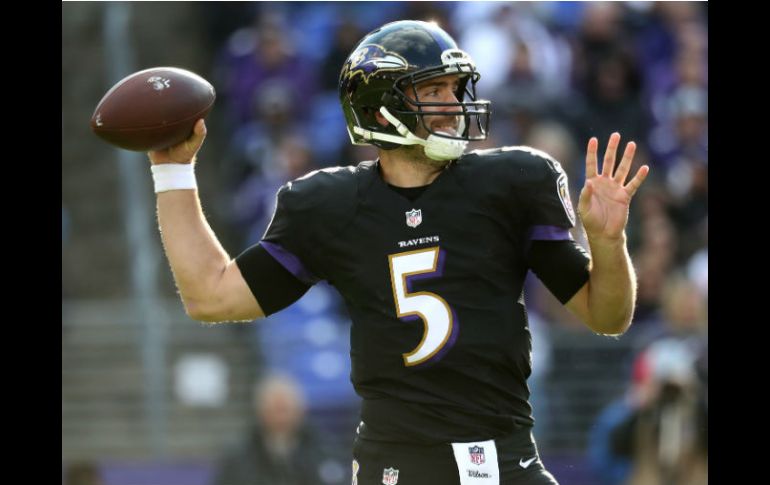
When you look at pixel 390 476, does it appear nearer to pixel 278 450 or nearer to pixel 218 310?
pixel 218 310

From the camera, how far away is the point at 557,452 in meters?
8.59

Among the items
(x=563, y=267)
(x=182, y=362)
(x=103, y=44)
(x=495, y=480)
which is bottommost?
(x=182, y=362)

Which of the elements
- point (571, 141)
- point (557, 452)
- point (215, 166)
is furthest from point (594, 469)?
point (215, 166)

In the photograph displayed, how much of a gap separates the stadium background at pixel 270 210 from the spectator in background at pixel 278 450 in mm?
311

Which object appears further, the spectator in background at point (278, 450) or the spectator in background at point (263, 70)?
the spectator in background at point (263, 70)

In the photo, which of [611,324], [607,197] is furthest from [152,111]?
[611,324]

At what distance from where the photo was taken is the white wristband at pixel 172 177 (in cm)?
391

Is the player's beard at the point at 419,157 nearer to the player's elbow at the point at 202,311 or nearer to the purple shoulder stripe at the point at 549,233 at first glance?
the purple shoulder stripe at the point at 549,233

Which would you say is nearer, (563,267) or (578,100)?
(563,267)

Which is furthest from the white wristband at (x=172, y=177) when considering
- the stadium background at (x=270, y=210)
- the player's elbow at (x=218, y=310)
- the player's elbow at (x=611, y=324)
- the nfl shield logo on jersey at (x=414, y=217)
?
the stadium background at (x=270, y=210)

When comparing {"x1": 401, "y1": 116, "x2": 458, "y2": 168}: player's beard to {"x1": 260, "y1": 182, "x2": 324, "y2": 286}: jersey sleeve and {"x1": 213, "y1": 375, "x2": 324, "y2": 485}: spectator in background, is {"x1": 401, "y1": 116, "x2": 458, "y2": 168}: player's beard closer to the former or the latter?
{"x1": 260, "y1": 182, "x2": 324, "y2": 286}: jersey sleeve

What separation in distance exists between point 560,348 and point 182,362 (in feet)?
9.26

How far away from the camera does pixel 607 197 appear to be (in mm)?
3596

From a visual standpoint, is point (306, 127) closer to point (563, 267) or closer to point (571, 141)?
point (571, 141)
